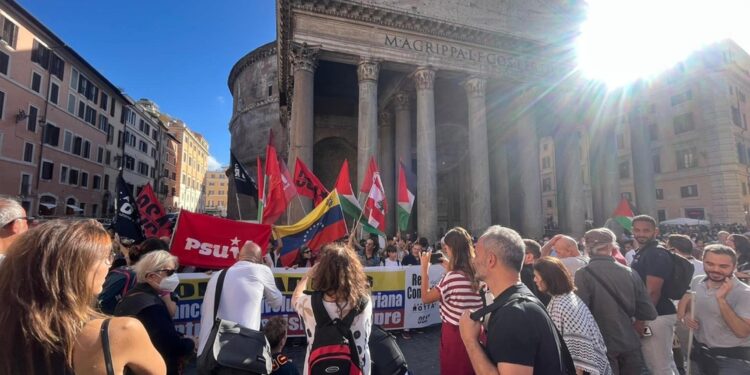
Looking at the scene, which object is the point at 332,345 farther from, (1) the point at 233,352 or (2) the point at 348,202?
(2) the point at 348,202

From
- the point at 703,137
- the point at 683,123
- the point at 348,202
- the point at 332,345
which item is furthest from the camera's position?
the point at 683,123

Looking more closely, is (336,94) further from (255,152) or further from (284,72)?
(255,152)

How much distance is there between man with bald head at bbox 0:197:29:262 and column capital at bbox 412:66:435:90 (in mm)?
14632

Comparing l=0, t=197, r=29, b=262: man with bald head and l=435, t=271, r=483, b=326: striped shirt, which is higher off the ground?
l=0, t=197, r=29, b=262: man with bald head

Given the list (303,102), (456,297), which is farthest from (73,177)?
(456,297)

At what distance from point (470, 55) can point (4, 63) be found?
27.9m

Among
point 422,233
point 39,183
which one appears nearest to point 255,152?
point 39,183

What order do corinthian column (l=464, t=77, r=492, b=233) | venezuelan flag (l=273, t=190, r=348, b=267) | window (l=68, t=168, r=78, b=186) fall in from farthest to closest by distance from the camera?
window (l=68, t=168, r=78, b=186) → corinthian column (l=464, t=77, r=492, b=233) → venezuelan flag (l=273, t=190, r=348, b=267)

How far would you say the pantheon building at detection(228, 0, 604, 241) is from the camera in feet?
48.2

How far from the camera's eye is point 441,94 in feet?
68.6

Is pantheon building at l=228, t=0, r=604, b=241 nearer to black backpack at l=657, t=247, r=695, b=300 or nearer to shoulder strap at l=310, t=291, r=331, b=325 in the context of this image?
shoulder strap at l=310, t=291, r=331, b=325

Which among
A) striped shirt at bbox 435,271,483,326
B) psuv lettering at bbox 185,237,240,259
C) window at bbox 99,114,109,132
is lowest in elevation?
striped shirt at bbox 435,271,483,326

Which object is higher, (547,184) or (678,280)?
(547,184)

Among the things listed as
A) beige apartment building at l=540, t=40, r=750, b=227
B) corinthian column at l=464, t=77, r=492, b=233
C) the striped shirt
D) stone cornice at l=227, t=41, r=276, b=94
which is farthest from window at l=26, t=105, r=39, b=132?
beige apartment building at l=540, t=40, r=750, b=227
